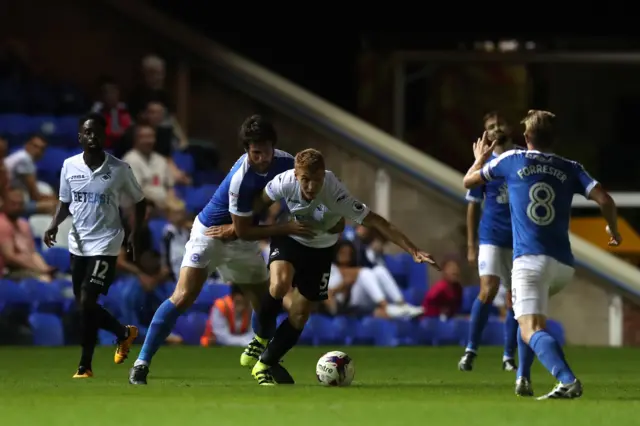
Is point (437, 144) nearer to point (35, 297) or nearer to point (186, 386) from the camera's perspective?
point (35, 297)

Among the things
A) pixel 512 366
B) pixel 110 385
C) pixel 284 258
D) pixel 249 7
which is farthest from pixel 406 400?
pixel 249 7

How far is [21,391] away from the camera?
10742 millimetres

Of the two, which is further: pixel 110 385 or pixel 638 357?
pixel 638 357

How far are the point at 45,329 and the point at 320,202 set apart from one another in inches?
262

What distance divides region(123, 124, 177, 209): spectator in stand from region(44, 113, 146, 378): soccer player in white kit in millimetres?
5732

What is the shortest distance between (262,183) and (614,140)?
12.7 metres

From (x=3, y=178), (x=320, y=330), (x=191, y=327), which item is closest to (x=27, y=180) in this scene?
(x=3, y=178)

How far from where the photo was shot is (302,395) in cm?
1020

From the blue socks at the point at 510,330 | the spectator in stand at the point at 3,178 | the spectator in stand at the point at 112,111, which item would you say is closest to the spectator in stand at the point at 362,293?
the spectator in stand at the point at 112,111

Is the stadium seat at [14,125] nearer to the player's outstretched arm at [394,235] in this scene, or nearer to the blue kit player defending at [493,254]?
the blue kit player defending at [493,254]

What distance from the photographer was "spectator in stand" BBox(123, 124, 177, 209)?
716 inches

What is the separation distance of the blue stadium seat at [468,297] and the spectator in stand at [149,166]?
11.4 ft

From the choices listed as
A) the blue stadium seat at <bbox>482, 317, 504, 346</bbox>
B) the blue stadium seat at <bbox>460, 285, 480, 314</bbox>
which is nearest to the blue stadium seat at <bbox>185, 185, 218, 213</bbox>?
the blue stadium seat at <bbox>460, 285, 480, 314</bbox>

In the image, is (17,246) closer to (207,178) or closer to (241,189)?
(207,178)
